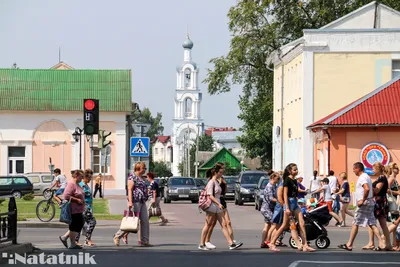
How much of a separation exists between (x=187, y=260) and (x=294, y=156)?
38.1 m

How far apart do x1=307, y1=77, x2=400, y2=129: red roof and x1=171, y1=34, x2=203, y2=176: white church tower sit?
11207cm

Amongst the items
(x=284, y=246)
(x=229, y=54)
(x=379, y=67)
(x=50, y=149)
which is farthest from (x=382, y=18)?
(x=284, y=246)

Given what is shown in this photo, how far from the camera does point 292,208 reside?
65.4 feet

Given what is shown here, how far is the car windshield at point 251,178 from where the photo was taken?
49562 millimetres

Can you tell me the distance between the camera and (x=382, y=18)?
56.0m

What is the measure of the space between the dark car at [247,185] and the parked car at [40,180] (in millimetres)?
18037

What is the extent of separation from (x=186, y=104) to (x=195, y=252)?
14828cm

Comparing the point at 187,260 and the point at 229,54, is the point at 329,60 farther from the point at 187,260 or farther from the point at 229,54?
the point at 187,260

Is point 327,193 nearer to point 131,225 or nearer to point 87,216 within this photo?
point 87,216

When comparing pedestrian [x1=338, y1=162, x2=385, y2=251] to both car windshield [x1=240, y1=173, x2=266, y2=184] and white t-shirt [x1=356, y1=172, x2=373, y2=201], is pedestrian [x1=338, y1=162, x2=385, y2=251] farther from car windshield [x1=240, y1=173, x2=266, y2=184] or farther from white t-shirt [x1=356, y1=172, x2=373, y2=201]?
car windshield [x1=240, y1=173, x2=266, y2=184]

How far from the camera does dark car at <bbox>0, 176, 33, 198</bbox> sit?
60.5 metres

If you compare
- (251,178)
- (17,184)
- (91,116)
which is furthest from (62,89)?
(91,116)

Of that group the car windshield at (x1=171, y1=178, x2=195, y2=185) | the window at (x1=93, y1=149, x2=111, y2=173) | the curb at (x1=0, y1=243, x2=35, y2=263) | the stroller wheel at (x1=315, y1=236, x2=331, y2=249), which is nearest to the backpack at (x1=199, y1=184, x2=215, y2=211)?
the stroller wheel at (x1=315, y1=236, x2=331, y2=249)

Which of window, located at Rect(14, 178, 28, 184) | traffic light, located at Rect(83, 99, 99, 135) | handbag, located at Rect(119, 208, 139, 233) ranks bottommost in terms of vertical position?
window, located at Rect(14, 178, 28, 184)
